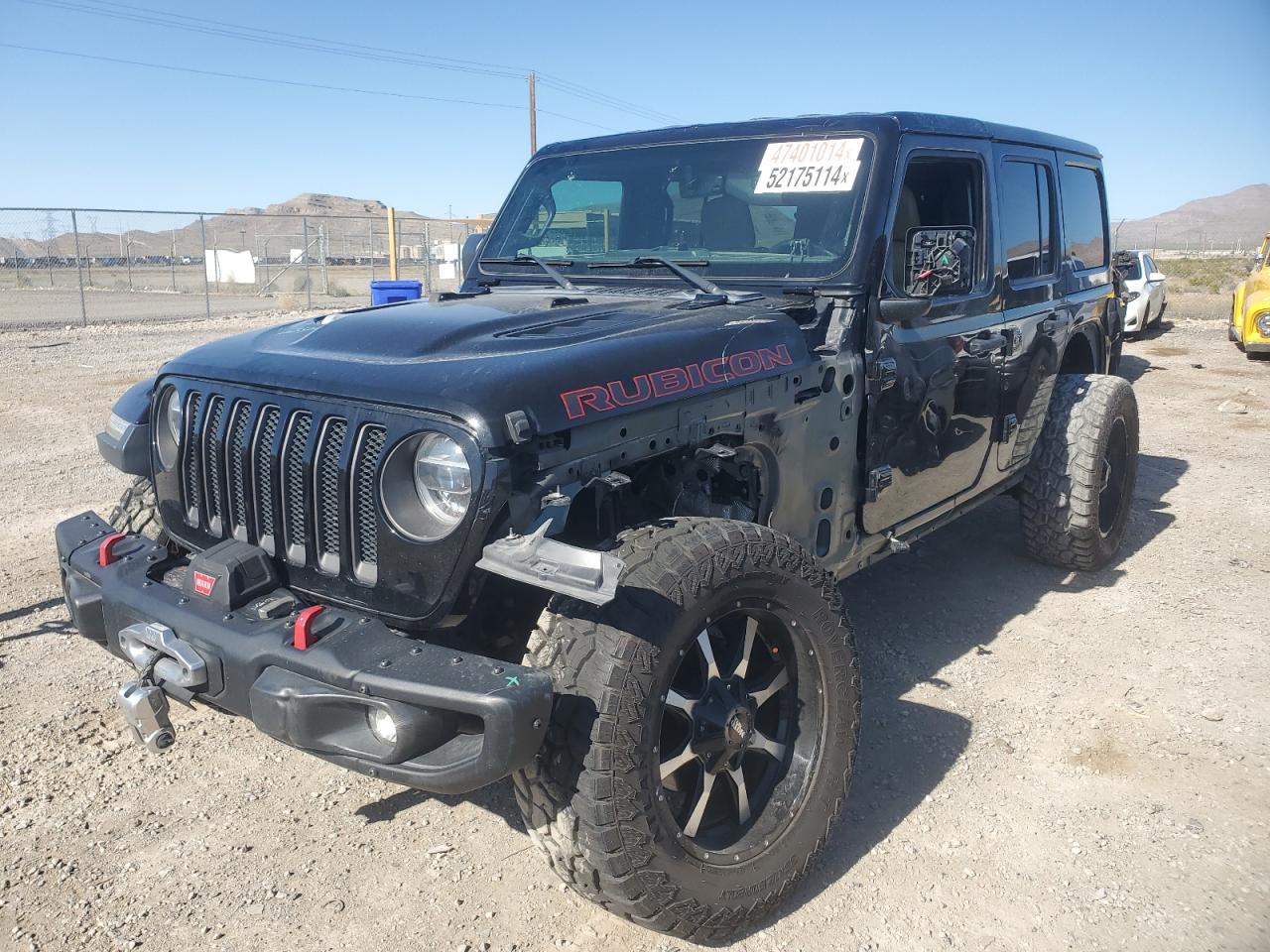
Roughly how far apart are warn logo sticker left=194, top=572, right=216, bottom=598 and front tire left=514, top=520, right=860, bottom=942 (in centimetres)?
90

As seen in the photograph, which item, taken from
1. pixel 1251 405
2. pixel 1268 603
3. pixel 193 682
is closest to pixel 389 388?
pixel 193 682

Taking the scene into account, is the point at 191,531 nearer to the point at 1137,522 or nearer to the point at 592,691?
the point at 592,691

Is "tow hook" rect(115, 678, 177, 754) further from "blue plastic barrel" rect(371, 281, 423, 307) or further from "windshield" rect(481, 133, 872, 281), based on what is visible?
"blue plastic barrel" rect(371, 281, 423, 307)

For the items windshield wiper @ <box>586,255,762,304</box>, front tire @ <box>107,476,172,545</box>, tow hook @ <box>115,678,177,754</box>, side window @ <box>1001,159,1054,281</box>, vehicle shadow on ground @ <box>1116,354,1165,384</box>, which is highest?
side window @ <box>1001,159,1054,281</box>

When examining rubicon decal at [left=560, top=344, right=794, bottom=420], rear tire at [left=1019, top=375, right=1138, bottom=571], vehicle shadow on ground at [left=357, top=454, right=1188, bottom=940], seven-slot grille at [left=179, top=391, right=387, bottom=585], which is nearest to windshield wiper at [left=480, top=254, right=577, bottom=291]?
rubicon decal at [left=560, top=344, right=794, bottom=420]

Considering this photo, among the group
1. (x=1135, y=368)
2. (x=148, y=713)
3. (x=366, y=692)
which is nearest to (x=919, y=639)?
(x=366, y=692)

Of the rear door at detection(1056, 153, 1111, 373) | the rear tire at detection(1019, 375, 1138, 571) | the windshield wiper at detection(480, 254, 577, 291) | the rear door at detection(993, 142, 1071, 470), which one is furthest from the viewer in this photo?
the rear door at detection(1056, 153, 1111, 373)

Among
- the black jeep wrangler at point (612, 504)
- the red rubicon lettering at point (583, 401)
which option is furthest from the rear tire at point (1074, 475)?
the red rubicon lettering at point (583, 401)

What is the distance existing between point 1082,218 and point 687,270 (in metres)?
2.96

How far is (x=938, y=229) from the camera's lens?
130 inches

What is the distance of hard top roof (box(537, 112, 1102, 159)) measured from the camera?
3.66 m

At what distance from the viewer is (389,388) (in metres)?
2.47

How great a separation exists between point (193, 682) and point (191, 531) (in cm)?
69

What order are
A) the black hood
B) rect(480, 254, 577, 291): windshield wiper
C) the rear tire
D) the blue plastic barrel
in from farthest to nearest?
the blue plastic barrel, the rear tire, rect(480, 254, 577, 291): windshield wiper, the black hood
